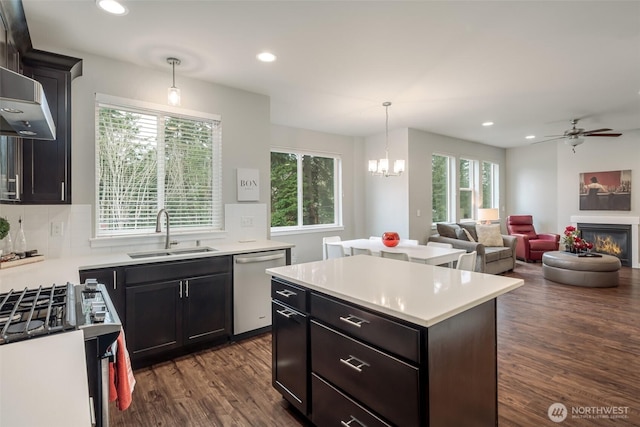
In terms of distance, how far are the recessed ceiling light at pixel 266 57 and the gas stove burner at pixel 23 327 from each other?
2.59 metres

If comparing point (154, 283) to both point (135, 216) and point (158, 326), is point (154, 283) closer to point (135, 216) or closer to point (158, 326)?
point (158, 326)

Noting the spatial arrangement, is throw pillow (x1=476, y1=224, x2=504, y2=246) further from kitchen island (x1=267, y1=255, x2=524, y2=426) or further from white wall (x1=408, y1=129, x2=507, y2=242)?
kitchen island (x1=267, y1=255, x2=524, y2=426)

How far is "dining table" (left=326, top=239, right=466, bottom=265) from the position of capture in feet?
11.4

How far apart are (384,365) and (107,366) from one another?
112 centimetres

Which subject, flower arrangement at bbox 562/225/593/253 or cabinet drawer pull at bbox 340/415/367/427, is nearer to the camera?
cabinet drawer pull at bbox 340/415/367/427

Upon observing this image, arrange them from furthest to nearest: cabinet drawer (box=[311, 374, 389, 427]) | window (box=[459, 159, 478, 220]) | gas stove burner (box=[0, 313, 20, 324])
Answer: window (box=[459, 159, 478, 220]) → cabinet drawer (box=[311, 374, 389, 427]) → gas stove burner (box=[0, 313, 20, 324])

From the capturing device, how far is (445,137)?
6.68 meters

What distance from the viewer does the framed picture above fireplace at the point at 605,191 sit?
649 cm

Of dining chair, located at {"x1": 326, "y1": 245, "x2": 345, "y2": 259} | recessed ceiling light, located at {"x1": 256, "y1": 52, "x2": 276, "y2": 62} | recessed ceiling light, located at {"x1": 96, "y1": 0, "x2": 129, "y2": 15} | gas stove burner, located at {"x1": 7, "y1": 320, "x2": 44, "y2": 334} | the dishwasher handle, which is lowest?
A: dining chair, located at {"x1": 326, "y1": 245, "x2": 345, "y2": 259}

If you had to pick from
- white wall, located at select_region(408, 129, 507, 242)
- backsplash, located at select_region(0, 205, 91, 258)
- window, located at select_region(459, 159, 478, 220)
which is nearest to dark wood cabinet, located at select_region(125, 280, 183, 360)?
backsplash, located at select_region(0, 205, 91, 258)

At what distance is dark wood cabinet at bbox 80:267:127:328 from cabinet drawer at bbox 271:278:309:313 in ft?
4.15

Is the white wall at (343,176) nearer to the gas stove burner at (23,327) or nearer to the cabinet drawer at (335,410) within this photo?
the cabinet drawer at (335,410)

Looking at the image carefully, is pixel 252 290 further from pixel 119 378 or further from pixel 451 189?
pixel 451 189

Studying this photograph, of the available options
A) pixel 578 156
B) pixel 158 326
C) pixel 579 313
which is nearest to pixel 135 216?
pixel 158 326
